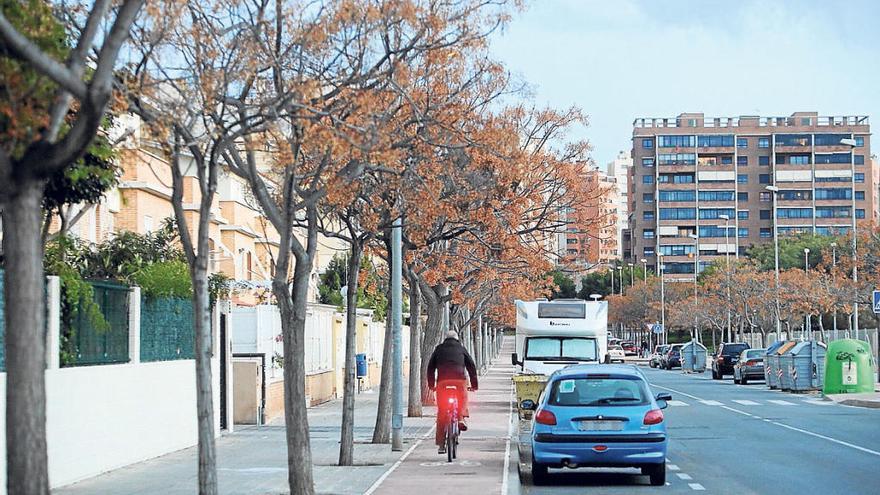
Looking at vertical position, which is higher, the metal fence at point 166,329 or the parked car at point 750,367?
the metal fence at point 166,329

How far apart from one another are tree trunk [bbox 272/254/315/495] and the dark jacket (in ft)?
22.6

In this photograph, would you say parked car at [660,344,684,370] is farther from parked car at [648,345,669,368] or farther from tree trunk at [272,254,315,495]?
tree trunk at [272,254,315,495]

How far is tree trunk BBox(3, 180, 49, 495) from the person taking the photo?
23.9 ft

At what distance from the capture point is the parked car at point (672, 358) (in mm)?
82438

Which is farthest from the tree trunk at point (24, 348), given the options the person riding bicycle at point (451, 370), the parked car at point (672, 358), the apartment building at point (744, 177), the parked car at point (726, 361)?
the apartment building at point (744, 177)

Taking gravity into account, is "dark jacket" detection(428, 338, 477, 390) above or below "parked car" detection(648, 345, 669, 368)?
above

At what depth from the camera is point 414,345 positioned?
30.0 metres

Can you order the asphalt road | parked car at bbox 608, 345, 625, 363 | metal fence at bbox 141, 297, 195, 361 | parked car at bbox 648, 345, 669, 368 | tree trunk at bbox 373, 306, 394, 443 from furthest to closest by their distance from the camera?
1. parked car at bbox 608, 345, 625, 363
2. parked car at bbox 648, 345, 669, 368
3. tree trunk at bbox 373, 306, 394, 443
4. metal fence at bbox 141, 297, 195, 361
5. the asphalt road

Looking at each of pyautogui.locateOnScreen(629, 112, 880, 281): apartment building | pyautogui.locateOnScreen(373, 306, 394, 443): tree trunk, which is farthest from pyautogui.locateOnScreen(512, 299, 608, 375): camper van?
pyautogui.locateOnScreen(629, 112, 880, 281): apartment building

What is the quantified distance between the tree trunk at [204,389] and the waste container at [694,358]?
6757 cm

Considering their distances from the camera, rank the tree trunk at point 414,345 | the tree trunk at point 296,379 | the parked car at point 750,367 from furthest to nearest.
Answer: the parked car at point 750,367 → the tree trunk at point 414,345 → the tree trunk at point 296,379

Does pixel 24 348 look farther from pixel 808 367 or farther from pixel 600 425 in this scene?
pixel 808 367

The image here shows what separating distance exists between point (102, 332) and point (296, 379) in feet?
16.3

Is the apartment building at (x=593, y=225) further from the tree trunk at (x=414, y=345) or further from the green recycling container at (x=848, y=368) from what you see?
the green recycling container at (x=848, y=368)
